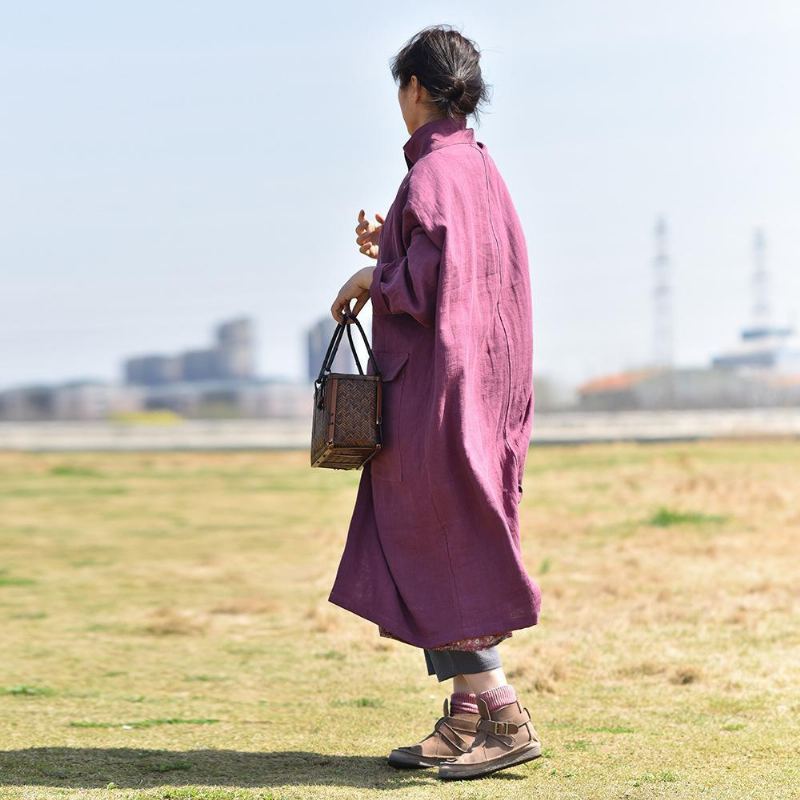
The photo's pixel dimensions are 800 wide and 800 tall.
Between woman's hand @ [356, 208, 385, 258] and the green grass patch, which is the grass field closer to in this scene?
the green grass patch

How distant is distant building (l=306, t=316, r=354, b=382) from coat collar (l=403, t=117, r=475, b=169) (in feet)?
1.72

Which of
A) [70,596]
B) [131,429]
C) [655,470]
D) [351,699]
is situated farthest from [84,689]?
[131,429]

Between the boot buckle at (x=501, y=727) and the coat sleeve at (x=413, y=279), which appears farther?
the boot buckle at (x=501, y=727)

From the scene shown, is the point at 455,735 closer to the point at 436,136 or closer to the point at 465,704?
the point at 465,704

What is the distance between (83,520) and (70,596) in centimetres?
517

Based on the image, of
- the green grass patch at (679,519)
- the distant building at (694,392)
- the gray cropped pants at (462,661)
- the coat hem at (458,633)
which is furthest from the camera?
the distant building at (694,392)

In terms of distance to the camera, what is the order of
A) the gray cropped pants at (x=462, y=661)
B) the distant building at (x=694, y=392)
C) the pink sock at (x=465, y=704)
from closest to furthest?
1. the gray cropped pants at (x=462, y=661)
2. the pink sock at (x=465, y=704)
3. the distant building at (x=694, y=392)

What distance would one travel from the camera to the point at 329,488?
16.8m

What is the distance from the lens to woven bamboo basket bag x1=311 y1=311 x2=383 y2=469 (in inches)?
132

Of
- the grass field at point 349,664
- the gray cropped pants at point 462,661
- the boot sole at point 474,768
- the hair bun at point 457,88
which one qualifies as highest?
the hair bun at point 457,88

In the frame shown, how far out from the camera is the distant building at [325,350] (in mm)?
3600

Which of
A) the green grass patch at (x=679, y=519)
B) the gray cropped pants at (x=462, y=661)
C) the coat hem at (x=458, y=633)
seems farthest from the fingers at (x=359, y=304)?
the green grass patch at (x=679, y=519)

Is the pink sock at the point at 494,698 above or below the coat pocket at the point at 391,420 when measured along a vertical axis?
below

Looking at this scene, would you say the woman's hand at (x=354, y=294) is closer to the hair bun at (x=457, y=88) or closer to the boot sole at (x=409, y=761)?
the hair bun at (x=457, y=88)
